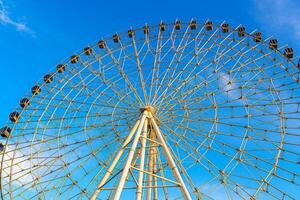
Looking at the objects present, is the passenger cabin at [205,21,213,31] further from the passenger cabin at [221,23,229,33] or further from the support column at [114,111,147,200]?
the support column at [114,111,147,200]

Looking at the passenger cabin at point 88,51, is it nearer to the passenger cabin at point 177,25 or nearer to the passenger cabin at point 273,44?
the passenger cabin at point 177,25

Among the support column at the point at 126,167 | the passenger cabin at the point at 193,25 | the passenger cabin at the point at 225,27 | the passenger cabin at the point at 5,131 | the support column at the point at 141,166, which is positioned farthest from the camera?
the passenger cabin at the point at 193,25

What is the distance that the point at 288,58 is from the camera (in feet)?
88.9

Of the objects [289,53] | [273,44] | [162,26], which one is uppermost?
[162,26]

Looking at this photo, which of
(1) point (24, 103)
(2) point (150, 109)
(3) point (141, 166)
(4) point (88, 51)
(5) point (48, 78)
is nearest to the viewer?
(3) point (141, 166)

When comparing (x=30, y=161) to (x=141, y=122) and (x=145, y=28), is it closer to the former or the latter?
(x=141, y=122)

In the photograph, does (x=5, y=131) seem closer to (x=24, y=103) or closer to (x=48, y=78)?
(x=24, y=103)

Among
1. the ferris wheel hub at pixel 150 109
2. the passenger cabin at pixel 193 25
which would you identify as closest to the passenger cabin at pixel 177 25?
the passenger cabin at pixel 193 25

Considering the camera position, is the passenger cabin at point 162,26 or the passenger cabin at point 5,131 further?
the passenger cabin at point 162,26

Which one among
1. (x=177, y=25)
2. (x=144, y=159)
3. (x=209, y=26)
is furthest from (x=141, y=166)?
(x=209, y=26)

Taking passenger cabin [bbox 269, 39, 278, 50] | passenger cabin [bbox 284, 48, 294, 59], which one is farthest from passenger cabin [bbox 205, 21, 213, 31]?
passenger cabin [bbox 284, 48, 294, 59]

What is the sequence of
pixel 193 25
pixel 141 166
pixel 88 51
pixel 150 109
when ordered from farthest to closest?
pixel 88 51
pixel 193 25
pixel 150 109
pixel 141 166

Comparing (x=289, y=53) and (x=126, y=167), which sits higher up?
(x=289, y=53)

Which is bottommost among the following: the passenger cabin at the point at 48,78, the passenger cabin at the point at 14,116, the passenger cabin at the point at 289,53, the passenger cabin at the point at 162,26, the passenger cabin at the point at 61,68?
the passenger cabin at the point at 14,116
